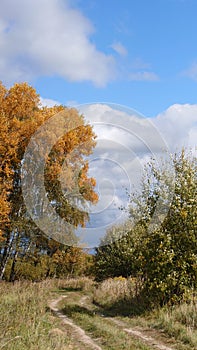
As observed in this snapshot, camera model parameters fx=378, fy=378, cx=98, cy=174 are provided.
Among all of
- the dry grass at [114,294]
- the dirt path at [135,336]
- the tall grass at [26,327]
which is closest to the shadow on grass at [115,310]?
the dry grass at [114,294]

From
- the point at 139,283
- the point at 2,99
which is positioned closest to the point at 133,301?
the point at 139,283

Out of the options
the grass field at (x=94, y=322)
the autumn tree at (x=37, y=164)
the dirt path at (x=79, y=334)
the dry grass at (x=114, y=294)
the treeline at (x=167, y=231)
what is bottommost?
the dirt path at (x=79, y=334)

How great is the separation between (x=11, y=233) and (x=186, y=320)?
12.1 meters

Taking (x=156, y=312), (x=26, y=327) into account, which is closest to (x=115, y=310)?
(x=156, y=312)

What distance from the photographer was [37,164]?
67.7ft

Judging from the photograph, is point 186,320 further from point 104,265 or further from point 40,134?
point 104,265

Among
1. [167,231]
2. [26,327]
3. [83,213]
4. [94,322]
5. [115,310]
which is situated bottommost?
[94,322]

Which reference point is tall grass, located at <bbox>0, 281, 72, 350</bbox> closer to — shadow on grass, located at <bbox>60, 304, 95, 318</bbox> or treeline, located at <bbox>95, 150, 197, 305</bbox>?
shadow on grass, located at <bbox>60, 304, 95, 318</bbox>

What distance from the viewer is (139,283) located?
1631 cm

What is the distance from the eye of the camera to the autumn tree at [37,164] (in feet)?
64.1

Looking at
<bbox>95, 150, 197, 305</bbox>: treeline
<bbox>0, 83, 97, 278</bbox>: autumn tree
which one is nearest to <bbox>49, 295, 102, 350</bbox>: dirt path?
<bbox>95, 150, 197, 305</bbox>: treeline

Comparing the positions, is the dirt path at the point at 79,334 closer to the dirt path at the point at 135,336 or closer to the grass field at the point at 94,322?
the dirt path at the point at 135,336

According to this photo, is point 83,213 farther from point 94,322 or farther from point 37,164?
point 94,322

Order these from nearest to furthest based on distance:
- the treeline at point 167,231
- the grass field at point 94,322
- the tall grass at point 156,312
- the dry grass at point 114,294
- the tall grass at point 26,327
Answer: the tall grass at point 26,327 → the grass field at point 94,322 → the tall grass at point 156,312 → the treeline at point 167,231 → the dry grass at point 114,294
